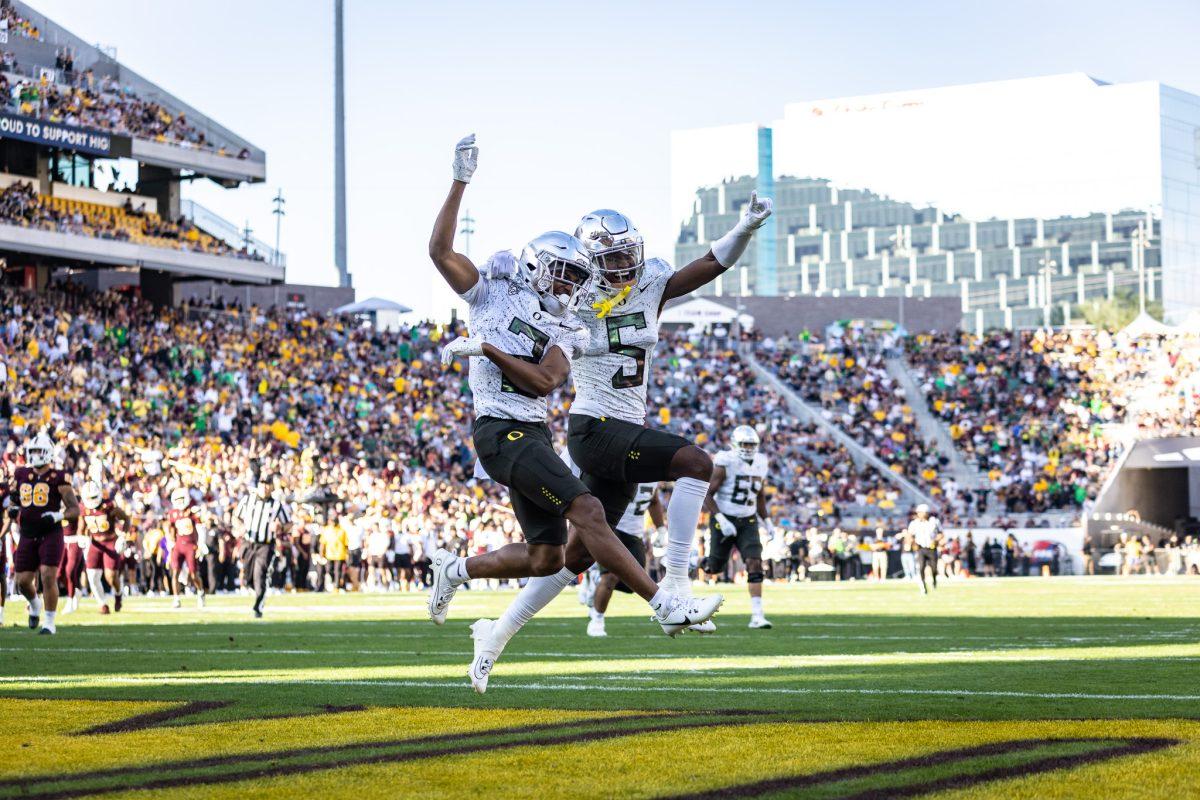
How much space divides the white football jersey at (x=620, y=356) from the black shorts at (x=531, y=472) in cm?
73

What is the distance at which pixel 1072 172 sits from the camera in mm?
98000

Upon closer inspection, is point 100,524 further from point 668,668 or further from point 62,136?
point 62,136

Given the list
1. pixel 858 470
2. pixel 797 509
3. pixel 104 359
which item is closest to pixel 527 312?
pixel 104 359

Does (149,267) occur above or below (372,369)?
above

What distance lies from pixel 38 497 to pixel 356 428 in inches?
958

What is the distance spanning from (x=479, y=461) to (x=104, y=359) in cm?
3119

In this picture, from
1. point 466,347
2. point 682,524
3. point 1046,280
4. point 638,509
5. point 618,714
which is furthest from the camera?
point 1046,280

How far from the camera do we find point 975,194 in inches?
4021

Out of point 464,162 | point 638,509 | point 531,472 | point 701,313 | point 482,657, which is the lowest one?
point 482,657

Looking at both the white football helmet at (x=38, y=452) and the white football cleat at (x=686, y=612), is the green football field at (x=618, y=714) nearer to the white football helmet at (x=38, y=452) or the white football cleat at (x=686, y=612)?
the white football cleat at (x=686, y=612)

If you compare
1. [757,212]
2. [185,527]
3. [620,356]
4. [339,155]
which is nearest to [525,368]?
[620,356]

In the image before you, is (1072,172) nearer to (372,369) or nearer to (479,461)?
(372,369)

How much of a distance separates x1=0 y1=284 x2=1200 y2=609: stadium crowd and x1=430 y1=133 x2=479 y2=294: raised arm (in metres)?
16.2

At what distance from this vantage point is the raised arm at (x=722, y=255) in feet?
31.5
